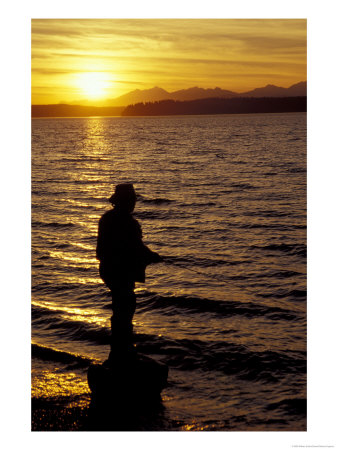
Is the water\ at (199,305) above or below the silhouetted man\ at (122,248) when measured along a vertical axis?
below

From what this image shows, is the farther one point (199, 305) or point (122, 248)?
point (199, 305)

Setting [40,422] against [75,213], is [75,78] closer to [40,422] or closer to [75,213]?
[40,422]

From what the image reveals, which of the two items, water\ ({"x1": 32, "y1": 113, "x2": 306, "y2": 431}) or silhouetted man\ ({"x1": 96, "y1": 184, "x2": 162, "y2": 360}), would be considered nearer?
silhouetted man\ ({"x1": 96, "y1": 184, "x2": 162, "y2": 360})

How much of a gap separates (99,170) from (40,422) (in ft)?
134

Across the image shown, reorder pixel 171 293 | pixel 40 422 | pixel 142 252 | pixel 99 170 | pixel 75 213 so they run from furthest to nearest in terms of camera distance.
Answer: pixel 99 170 < pixel 75 213 < pixel 171 293 < pixel 40 422 < pixel 142 252

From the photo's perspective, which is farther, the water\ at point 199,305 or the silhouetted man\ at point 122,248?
the water\ at point 199,305

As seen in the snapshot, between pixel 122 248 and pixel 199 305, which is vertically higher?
pixel 122 248

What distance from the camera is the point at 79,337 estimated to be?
11789 millimetres

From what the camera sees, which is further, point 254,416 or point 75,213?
point 75,213

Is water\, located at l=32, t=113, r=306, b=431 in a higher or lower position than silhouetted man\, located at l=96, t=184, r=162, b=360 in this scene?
lower
